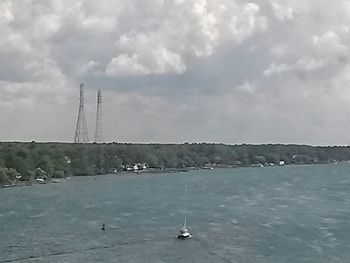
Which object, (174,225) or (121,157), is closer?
(174,225)

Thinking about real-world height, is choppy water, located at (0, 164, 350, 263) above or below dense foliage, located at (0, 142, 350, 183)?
below

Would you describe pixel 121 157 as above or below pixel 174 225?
above

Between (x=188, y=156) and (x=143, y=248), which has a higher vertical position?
(x=188, y=156)

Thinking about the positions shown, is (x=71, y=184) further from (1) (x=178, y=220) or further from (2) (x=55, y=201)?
(1) (x=178, y=220)

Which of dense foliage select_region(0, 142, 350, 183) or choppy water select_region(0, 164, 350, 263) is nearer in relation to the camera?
choppy water select_region(0, 164, 350, 263)

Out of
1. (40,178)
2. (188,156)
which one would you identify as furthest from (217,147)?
(40,178)
